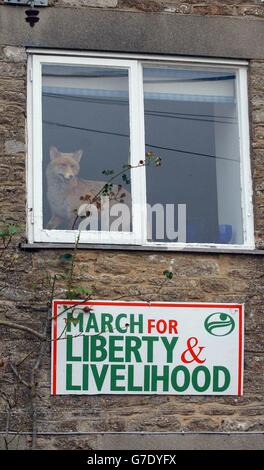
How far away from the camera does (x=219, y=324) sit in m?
11.9

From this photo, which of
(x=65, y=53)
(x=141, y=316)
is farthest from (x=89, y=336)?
(x=65, y=53)

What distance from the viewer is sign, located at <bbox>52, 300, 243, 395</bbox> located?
11672mm

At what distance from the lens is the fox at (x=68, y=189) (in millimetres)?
12055

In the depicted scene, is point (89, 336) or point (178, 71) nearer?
point (89, 336)

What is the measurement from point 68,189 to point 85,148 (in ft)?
1.22

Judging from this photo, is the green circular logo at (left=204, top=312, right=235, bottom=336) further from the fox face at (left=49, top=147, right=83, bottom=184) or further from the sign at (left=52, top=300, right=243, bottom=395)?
the fox face at (left=49, top=147, right=83, bottom=184)

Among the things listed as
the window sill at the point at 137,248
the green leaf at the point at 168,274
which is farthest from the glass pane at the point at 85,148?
the green leaf at the point at 168,274

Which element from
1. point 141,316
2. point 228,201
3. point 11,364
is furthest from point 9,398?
point 228,201

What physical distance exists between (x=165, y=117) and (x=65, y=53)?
3.17 feet
